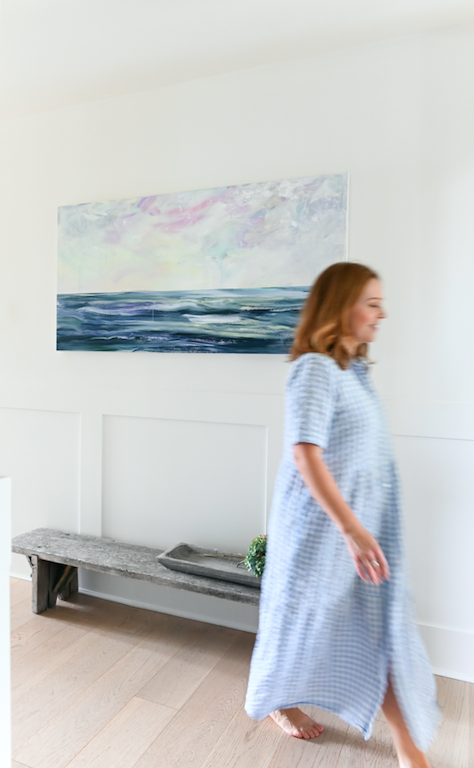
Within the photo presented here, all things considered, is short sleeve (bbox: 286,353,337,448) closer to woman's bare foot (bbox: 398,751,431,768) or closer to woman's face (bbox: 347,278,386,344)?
woman's face (bbox: 347,278,386,344)

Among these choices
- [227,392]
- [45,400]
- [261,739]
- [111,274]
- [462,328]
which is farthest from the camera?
[45,400]

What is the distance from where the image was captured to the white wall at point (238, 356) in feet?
6.54

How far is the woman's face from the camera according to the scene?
149cm

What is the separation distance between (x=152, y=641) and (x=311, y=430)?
1385mm

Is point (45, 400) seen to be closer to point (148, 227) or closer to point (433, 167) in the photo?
point (148, 227)

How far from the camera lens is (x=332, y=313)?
1.49 meters

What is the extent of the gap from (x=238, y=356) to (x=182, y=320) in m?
0.29

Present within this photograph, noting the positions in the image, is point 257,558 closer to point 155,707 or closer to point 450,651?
point 155,707

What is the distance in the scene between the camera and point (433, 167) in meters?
1.99

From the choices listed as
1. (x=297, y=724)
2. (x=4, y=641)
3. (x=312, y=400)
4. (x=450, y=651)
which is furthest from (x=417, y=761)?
(x=4, y=641)

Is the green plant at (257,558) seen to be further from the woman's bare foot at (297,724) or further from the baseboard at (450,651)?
the baseboard at (450,651)

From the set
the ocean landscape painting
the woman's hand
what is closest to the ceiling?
the ocean landscape painting

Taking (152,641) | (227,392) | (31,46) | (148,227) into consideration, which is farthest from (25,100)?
(152,641)

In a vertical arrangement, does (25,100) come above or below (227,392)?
above
